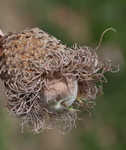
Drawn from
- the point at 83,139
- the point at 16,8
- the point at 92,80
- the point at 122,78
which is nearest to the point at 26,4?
the point at 16,8

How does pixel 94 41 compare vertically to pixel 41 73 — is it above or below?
above

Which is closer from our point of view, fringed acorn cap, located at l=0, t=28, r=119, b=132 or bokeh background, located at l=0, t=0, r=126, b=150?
fringed acorn cap, located at l=0, t=28, r=119, b=132

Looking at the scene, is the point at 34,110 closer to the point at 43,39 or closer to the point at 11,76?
the point at 11,76

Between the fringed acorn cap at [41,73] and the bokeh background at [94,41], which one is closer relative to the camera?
the fringed acorn cap at [41,73]

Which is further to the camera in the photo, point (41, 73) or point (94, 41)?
point (94, 41)
